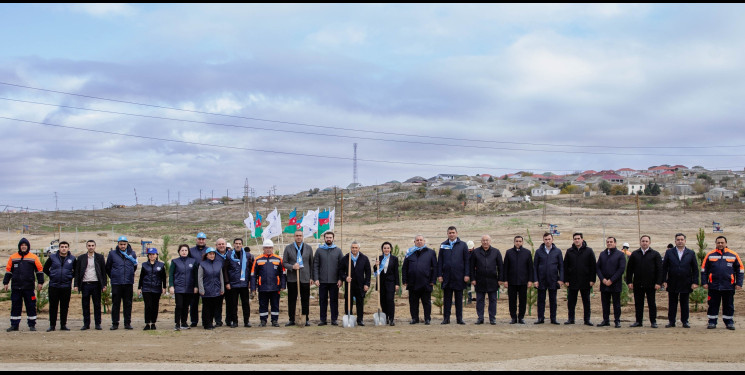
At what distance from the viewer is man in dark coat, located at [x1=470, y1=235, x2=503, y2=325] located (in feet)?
43.8

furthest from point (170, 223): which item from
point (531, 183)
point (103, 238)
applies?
point (531, 183)

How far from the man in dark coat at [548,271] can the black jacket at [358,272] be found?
133 inches

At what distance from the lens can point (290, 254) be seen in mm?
13242

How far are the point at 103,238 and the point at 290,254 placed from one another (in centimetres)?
3840

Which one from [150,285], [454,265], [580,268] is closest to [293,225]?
[150,285]

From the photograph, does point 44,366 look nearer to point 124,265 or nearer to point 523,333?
point 124,265

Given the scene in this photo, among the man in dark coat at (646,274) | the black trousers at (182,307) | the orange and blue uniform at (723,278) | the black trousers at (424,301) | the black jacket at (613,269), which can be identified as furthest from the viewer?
the black trousers at (424,301)

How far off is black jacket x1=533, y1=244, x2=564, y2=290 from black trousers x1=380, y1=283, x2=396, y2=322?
2.90m

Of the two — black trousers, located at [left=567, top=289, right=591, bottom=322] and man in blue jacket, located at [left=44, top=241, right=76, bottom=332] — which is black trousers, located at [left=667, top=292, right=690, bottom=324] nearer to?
black trousers, located at [left=567, top=289, right=591, bottom=322]

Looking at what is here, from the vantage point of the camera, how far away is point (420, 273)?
1341 centimetres

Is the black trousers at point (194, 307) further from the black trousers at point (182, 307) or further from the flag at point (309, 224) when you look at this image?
the flag at point (309, 224)

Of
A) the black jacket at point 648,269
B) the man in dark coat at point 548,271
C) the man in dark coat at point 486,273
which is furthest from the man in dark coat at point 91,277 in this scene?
the black jacket at point 648,269

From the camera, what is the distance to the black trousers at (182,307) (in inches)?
491

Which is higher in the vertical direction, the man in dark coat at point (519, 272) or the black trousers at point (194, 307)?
the man in dark coat at point (519, 272)
